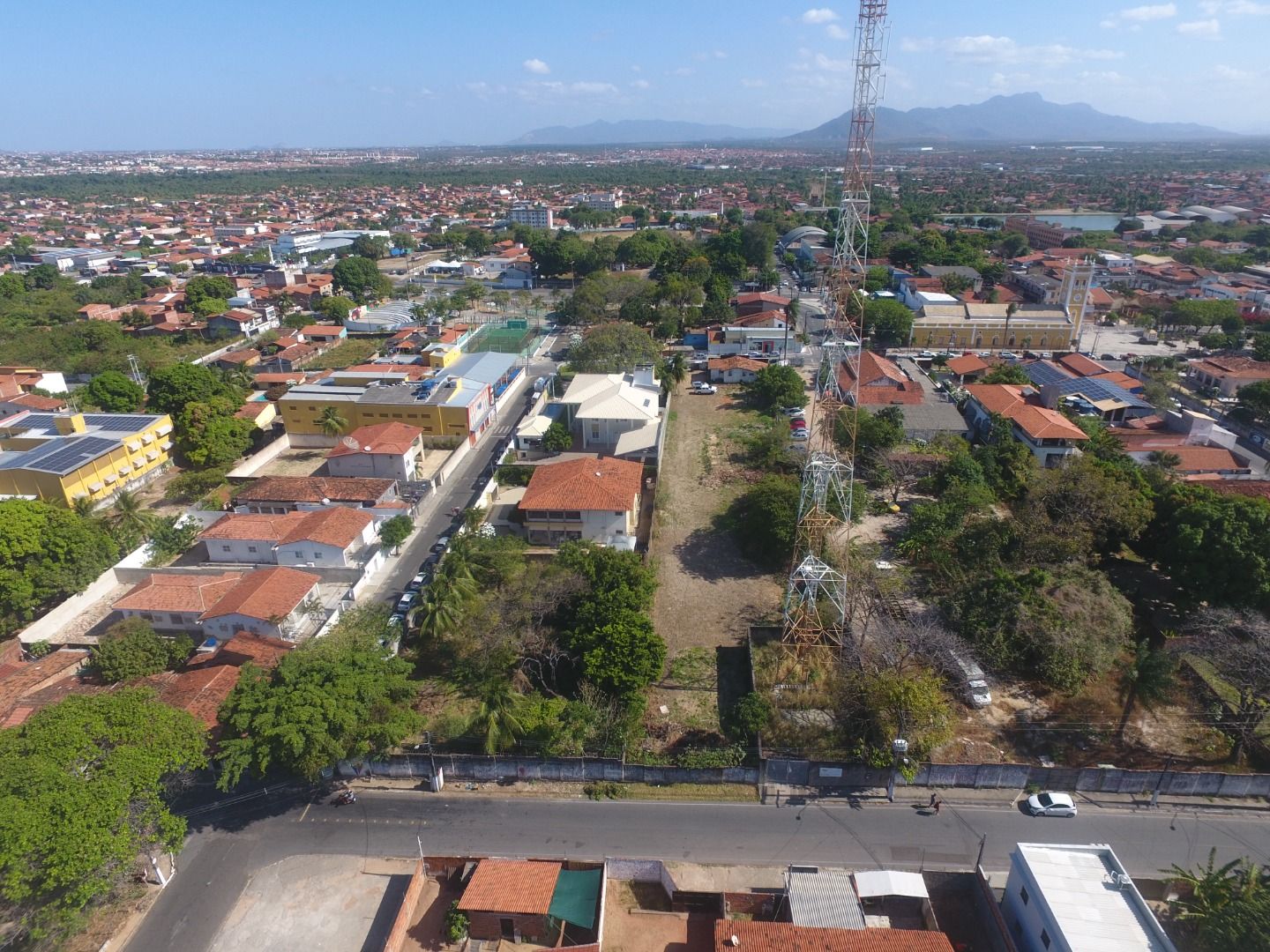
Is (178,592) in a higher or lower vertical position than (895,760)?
higher

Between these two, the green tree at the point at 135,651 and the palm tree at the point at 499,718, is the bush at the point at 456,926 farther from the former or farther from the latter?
the green tree at the point at 135,651

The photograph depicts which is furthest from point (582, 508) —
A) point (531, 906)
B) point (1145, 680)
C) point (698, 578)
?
point (1145, 680)

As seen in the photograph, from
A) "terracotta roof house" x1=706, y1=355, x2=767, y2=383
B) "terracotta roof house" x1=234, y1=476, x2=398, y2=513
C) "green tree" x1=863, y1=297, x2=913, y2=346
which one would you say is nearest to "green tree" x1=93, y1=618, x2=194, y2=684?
"terracotta roof house" x1=234, y1=476, x2=398, y2=513

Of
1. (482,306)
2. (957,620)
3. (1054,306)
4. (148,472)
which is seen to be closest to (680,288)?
(482,306)

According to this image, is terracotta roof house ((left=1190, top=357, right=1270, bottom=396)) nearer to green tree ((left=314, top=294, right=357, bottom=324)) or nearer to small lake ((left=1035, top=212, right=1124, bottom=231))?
green tree ((left=314, top=294, right=357, bottom=324))

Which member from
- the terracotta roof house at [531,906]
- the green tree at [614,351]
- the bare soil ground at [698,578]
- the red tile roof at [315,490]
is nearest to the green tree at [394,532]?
the red tile roof at [315,490]

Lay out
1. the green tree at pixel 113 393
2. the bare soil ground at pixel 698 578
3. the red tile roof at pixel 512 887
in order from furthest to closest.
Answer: the green tree at pixel 113 393
the bare soil ground at pixel 698 578
the red tile roof at pixel 512 887

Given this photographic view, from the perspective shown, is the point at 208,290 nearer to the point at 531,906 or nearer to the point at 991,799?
the point at 531,906
